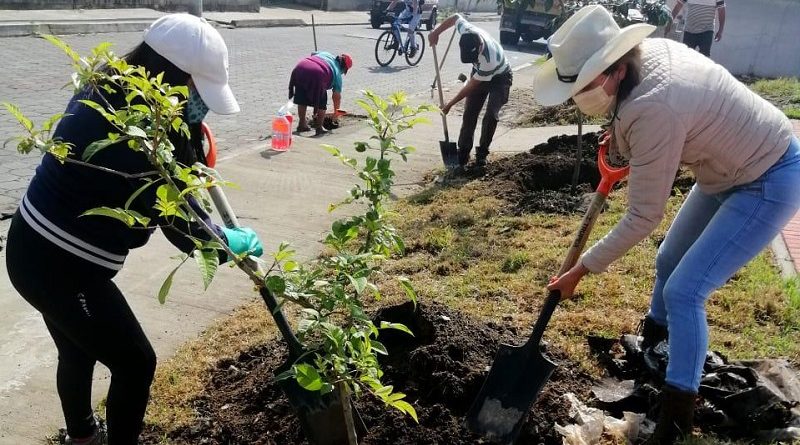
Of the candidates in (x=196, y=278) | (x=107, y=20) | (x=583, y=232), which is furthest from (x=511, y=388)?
(x=107, y=20)

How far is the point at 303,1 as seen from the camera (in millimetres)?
28312

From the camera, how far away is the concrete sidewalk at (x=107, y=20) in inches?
559

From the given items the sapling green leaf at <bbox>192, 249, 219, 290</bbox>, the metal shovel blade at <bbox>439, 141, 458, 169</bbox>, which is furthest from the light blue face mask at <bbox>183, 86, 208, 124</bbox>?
the metal shovel blade at <bbox>439, 141, 458, 169</bbox>

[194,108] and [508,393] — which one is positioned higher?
[194,108]

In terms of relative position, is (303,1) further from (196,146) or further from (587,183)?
(196,146)

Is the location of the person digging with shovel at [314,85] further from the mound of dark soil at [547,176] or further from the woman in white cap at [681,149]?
the woman in white cap at [681,149]

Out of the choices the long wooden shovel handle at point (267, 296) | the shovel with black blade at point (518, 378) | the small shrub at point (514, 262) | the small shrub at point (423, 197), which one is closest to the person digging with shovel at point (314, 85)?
the small shrub at point (423, 197)

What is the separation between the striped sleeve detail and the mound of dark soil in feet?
14.3

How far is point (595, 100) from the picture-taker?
2.72m

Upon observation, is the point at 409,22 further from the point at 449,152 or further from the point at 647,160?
the point at 647,160

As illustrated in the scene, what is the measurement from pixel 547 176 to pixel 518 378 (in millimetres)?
4299

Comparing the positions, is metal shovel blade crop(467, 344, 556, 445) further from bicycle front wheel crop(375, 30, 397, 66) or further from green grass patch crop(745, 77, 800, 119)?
bicycle front wheel crop(375, 30, 397, 66)

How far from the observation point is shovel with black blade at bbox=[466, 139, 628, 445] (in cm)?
313

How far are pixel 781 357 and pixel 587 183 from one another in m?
3.46
